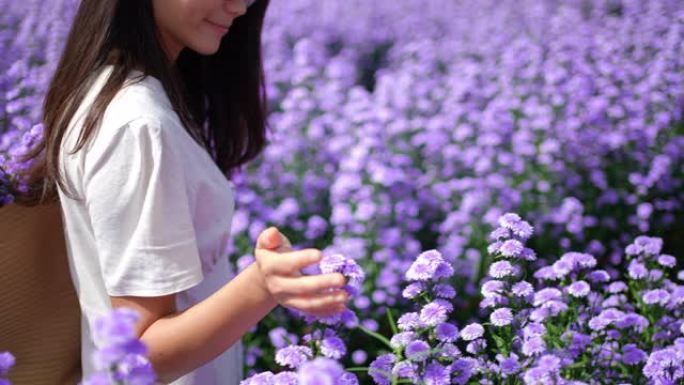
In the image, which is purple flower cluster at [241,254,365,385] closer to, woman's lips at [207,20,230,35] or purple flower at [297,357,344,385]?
purple flower at [297,357,344,385]

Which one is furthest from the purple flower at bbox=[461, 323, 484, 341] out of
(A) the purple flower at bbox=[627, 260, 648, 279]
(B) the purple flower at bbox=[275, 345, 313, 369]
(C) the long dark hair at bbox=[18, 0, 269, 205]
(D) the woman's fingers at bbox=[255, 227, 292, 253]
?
(A) the purple flower at bbox=[627, 260, 648, 279]

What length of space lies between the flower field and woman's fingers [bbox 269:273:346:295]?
1.72 ft

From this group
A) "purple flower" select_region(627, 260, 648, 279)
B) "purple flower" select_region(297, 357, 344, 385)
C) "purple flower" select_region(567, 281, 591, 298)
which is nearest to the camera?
"purple flower" select_region(297, 357, 344, 385)

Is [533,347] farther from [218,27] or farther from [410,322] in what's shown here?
[218,27]

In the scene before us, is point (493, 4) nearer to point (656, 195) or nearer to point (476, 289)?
point (656, 195)

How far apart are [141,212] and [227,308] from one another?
17cm

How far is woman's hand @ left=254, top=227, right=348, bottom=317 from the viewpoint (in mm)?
933

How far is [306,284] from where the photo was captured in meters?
0.94

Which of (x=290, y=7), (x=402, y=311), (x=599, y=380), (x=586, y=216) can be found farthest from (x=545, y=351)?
(x=290, y=7)

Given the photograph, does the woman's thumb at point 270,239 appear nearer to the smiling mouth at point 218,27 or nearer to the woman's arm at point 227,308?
the woman's arm at point 227,308

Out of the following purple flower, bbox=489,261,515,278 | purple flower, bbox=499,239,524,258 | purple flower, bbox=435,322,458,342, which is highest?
purple flower, bbox=499,239,524,258

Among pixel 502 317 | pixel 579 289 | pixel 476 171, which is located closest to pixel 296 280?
pixel 502 317

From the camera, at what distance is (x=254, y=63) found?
5.70ft

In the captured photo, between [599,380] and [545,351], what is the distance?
0.24 meters
